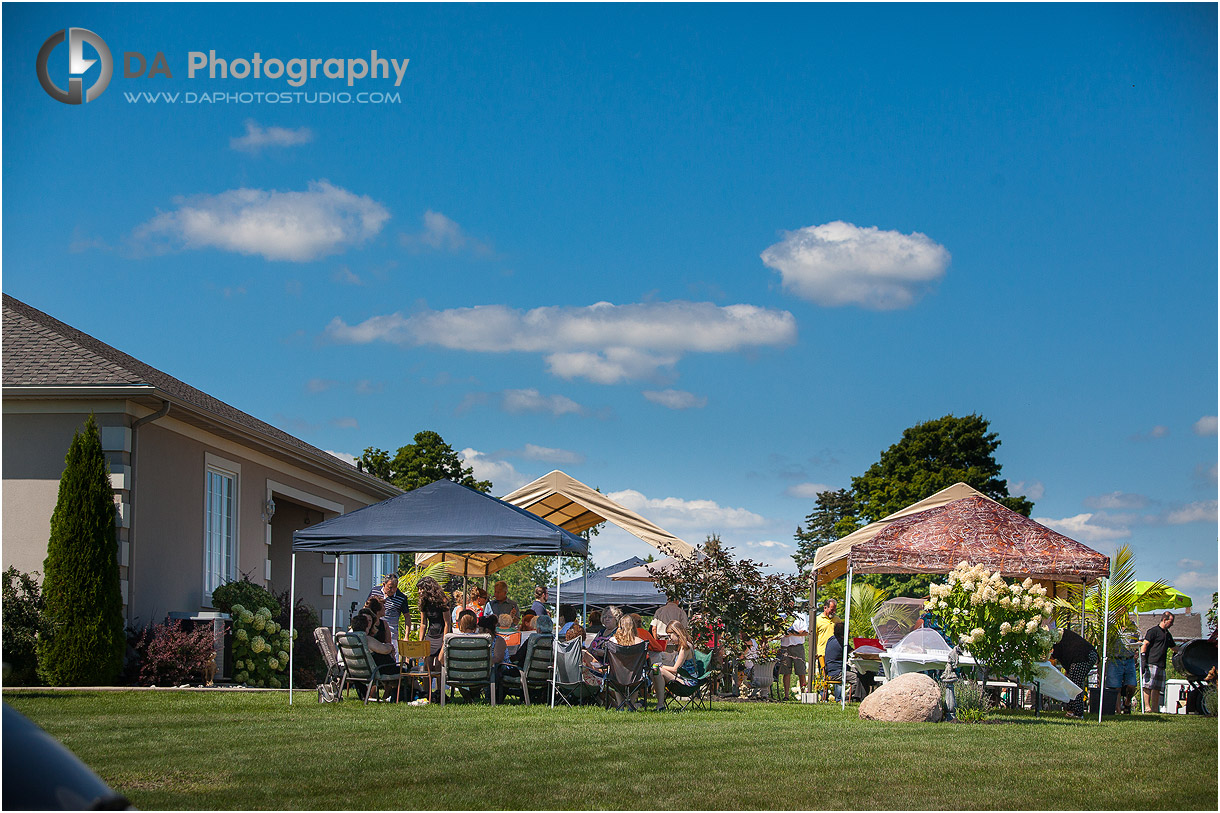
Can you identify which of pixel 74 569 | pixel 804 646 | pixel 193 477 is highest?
pixel 193 477

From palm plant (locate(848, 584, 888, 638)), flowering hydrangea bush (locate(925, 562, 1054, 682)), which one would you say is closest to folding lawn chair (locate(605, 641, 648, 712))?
flowering hydrangea bush (locate(925, 562, 1054, 682))

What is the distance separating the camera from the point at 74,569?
14141mm

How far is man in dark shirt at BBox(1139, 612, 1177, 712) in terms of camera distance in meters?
16.7

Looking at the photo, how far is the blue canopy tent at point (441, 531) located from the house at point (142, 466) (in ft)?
10.7

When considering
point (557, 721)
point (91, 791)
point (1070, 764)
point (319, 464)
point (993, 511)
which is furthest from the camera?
point (319, 464)

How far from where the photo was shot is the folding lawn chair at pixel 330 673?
1343 centimetres

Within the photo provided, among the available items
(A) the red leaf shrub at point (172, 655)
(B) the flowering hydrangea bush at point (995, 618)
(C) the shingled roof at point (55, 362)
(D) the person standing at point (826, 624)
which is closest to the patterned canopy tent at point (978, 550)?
(B) the flowering hydrangea bush at point (995, 618)

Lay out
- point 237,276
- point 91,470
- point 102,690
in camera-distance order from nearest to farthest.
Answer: point 102,690 → point 91,470 → point 237,276

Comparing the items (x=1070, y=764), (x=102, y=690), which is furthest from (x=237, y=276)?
(x=1070, y=764)

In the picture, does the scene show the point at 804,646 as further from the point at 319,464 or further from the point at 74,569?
the point at 74,569

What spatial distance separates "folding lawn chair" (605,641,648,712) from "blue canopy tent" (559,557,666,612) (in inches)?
396

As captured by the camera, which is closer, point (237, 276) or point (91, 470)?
point (91, 470)

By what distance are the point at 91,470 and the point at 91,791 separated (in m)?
13.0

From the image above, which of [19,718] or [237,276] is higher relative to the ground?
[237,276]
